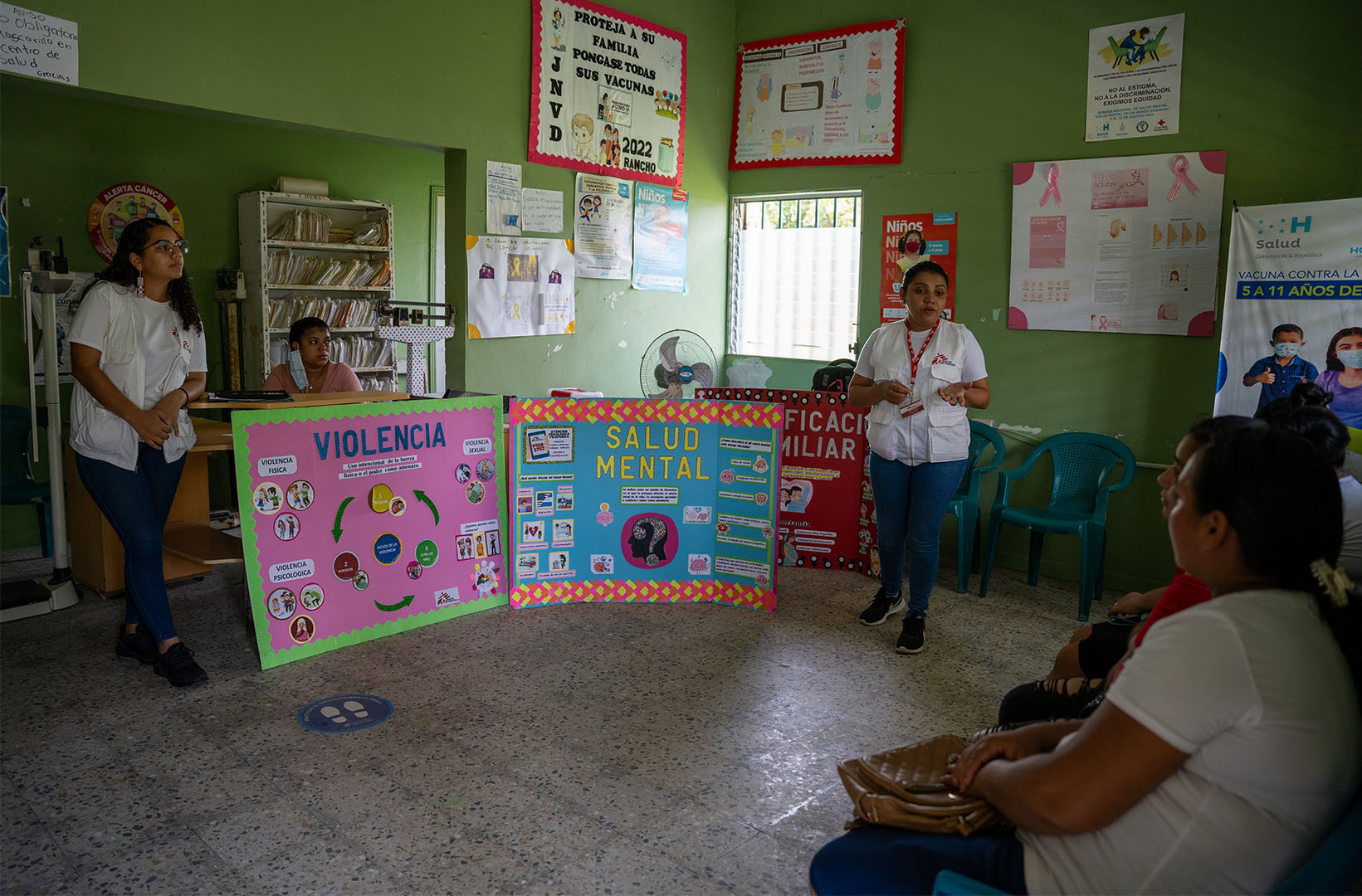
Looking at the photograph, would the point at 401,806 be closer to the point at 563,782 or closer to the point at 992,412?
the point at 563,782

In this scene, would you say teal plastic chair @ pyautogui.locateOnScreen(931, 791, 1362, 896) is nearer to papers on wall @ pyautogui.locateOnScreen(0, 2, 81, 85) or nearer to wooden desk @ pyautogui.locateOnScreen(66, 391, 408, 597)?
wooden desk @ pyautogui.locateOnScreen(66, 391, 408, 597)

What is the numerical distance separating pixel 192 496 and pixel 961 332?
12.5ft

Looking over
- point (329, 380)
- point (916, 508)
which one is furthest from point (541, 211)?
point (916, 508)

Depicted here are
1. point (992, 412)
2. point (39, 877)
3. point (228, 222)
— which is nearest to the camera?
point (39, 877)

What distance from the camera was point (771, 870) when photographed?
244 cm

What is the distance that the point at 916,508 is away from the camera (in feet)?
13.5

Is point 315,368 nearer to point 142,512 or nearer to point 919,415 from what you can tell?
point 142,512

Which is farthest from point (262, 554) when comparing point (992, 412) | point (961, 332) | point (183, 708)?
point (992, 412)

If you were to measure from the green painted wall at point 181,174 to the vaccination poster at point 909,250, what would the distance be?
3.35 m

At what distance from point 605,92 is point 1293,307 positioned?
4.03 m

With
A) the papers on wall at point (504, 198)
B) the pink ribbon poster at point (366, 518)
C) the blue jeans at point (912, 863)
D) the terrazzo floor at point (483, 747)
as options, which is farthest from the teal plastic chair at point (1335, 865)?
the papers on wall at point (504, 198)

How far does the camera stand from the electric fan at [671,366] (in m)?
5.54

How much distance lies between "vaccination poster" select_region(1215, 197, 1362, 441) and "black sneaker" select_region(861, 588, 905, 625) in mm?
1957

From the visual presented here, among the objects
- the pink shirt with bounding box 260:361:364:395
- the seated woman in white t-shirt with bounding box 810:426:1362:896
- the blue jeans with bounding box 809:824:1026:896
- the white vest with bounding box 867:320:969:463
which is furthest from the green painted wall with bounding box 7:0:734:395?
the seated woman in white t-shirt with bounding box 810:426:1362:896
